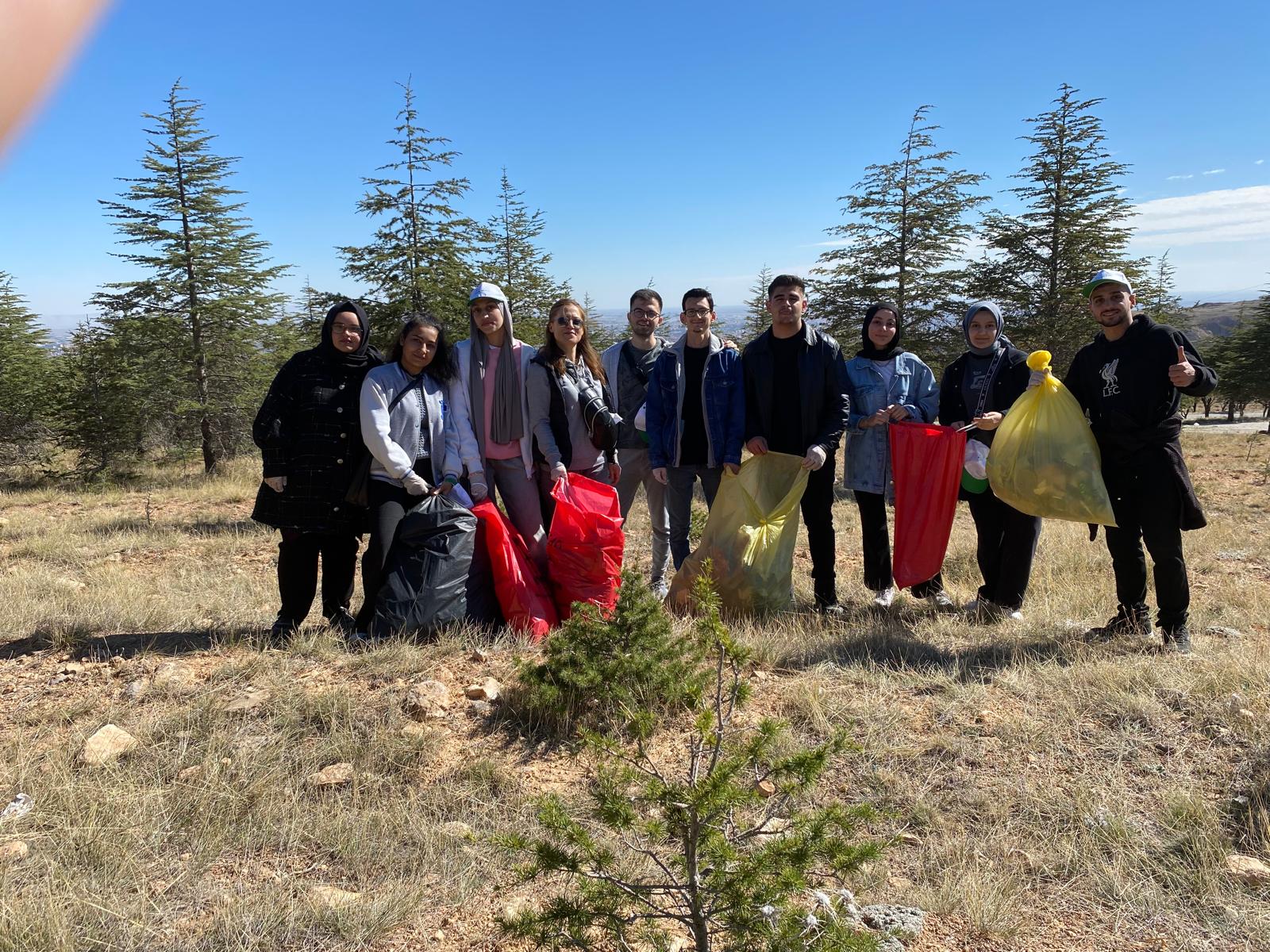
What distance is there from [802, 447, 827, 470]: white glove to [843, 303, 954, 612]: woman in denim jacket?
0.45m

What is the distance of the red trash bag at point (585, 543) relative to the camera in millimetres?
4672

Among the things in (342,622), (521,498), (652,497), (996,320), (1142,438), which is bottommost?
(342,622)

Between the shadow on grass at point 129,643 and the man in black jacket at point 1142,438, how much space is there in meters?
5.00

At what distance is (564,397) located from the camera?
497 centimetres

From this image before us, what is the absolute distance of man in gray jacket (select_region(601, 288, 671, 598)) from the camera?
18.5 ft

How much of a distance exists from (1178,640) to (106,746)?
5432 mm

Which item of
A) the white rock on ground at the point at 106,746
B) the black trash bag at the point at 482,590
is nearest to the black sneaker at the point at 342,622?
the black trash bag at the point at 482,590

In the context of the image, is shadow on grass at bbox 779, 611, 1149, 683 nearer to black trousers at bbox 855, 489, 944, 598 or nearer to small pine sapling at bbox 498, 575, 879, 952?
black trousers at bbox 855, 489, 944, 598

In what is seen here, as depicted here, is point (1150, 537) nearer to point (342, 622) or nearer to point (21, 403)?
point (342, 622)

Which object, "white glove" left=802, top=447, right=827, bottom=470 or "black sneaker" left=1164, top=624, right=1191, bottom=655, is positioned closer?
"black sneaker" left=1164, top=624, right=1191, bottom=655

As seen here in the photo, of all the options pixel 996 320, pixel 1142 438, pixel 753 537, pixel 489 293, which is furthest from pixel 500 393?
pixel 1142 438

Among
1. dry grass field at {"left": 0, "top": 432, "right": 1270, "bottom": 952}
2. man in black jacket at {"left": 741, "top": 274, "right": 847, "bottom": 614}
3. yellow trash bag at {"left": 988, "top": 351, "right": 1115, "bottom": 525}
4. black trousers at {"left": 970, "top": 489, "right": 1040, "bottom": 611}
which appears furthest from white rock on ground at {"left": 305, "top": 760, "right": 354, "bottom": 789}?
black trousers at {"left": 970, "top": 489, "right": 1040, "bottom": 611}

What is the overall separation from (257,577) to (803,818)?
21.2 feet

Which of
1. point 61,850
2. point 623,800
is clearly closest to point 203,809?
point 61,850
